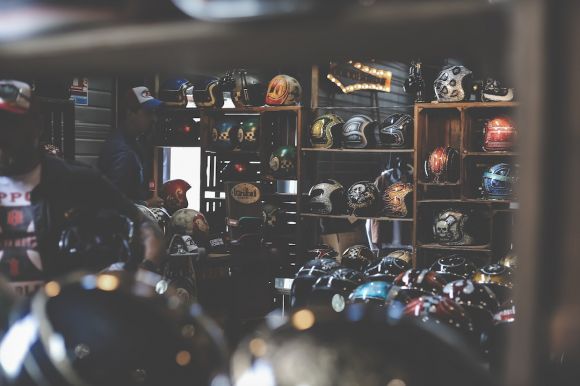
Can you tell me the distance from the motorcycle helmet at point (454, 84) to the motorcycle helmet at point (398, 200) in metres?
0.95

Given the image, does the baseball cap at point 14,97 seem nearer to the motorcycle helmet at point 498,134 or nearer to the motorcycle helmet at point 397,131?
the motorcycle helmet at point 498,134

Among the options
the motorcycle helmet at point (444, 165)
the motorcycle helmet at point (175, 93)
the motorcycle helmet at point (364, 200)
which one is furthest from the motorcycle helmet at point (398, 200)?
the motorcycle helmet at point (175, 93)

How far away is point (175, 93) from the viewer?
8.37 meters

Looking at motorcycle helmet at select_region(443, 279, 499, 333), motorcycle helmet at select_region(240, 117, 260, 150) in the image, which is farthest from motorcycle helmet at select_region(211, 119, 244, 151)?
motorcycle helmet at select_region(443, 279, 499, 333)

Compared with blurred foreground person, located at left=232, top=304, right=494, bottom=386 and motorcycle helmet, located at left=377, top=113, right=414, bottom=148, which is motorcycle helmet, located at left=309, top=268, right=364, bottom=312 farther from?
motorcycle helmet, located at left=377, top=113, right=414, bottom=148

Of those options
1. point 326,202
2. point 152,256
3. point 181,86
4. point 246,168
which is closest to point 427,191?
point 326,202

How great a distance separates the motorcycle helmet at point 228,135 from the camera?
316 inches

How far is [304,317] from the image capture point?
3.07 feet

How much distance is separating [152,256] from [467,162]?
5.37m

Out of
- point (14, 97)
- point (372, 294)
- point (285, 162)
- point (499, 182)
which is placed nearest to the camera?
point (14, 97)

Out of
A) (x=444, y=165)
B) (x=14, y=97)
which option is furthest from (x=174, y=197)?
(x=14, y=97)

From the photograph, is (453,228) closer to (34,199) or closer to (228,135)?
(228,135)

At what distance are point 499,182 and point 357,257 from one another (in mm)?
1561

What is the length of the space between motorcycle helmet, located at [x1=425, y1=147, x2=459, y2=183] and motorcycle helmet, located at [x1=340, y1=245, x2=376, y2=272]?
1.03 metres
